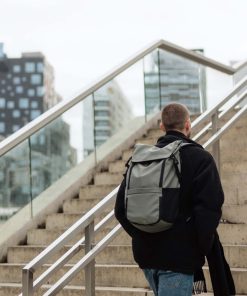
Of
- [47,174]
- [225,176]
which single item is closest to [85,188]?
[47,174]

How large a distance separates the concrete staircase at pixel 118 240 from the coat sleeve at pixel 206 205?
1.73m

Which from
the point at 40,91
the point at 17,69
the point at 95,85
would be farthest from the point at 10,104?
the point at 95,85

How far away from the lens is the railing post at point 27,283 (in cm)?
284

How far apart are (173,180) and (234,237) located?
225 cm

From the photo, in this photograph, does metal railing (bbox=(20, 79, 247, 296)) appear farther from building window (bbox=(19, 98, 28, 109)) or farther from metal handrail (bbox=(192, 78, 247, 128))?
building window (bbox=(19, 98, 28, 109))

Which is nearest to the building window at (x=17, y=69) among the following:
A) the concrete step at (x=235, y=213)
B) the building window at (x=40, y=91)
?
the building window at (x=40, y=91)

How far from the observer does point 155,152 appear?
2514 mm

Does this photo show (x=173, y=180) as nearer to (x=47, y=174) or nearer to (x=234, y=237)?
(x=234, y=237)

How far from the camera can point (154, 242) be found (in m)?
2.48

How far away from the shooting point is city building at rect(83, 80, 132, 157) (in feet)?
23.5

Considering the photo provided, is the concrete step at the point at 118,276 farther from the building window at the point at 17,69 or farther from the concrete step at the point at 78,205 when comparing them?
the building window at the point at 17,69

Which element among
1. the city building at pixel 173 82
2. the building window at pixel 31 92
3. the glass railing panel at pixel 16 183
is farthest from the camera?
the building window at pixel 31 92

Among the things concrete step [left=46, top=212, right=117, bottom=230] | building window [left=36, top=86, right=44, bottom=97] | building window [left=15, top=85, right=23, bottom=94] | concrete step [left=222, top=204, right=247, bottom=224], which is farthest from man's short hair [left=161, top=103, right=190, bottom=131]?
building window [left=36, top=86, right=44, bottom=97]

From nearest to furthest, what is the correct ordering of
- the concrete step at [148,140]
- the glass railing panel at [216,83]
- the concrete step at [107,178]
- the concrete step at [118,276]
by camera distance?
the concrete step at [118,276] → the concrete step at [107,178] → the concrete step at [148,140] → the glass railing panel at [216,83]
